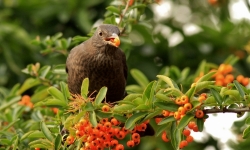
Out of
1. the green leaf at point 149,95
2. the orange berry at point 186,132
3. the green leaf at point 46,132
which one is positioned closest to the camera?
the green leaf at point 149,95

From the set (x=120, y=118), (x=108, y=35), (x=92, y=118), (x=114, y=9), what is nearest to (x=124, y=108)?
(x=120, y=118)

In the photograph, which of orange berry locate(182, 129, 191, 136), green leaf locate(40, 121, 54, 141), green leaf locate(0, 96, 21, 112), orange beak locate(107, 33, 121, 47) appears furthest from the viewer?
green leaf locate(0, 96, 21, 112)

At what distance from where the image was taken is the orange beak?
4605 millimetres

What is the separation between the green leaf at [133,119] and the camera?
12.8 feet

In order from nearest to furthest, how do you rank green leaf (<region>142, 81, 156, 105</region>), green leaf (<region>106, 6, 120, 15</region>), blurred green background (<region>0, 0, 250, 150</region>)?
green leaf (<region>142, 81, 156, 105</region>) < green leaf (<region>106, 6, 120, 15</region>) < blurred green background (<region>0, 0, 250, 150</region>)

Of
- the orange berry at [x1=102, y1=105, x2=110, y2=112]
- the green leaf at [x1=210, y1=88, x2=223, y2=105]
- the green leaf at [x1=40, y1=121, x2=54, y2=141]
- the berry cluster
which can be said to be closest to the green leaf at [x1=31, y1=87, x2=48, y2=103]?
the green leaf at [x1=40, y1=121, x2=54, y2=141]

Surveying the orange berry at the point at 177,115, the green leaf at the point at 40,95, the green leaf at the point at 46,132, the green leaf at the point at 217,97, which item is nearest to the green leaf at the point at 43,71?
the green leaf at the point at 40,95

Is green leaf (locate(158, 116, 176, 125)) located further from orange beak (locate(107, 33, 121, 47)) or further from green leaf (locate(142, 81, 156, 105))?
orange beak (locate(107, 33, 121, 47))

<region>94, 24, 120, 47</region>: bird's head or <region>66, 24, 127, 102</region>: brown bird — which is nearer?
<region>94, 24, 120, 47</region>: bird's head

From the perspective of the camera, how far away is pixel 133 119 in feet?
12.9

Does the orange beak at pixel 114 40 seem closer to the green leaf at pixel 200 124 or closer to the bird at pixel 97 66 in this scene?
the bird at pixel 97 66

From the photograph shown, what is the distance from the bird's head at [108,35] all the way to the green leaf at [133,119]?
796 millimetres

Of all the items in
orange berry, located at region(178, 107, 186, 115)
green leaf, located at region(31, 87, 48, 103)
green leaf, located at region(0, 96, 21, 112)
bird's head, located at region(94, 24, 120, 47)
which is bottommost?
orange berry, located at region(178, 107, 186, 115)

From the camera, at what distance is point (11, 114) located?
5035 mm
